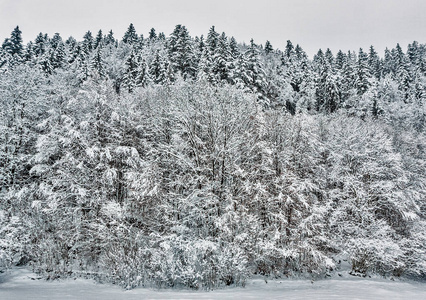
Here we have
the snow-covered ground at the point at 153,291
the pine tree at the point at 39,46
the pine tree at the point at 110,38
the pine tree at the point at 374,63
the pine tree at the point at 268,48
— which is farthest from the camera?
the pine tree at the point at 110,38

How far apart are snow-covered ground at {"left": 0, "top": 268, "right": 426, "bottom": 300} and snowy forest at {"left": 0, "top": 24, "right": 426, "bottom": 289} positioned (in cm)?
91

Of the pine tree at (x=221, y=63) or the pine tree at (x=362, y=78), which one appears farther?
the pine tree at (x=362, y=78)

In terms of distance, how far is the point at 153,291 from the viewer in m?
12.3

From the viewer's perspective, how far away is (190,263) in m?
13.7

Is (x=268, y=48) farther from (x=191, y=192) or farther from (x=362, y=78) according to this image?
(x=191, y=192)

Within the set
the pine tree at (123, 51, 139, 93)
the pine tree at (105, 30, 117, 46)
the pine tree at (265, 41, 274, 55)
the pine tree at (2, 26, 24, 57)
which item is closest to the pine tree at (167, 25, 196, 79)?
the pine tree at (123, 51, 139, 93)

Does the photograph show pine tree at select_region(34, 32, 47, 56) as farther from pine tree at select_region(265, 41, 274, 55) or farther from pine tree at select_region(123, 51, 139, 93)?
pine tree at select_region(265, 41, 274, 55)

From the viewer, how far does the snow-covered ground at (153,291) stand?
1055 centimetres

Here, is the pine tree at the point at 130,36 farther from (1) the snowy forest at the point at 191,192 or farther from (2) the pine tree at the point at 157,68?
(1) the snowy forest at the point at 191,192

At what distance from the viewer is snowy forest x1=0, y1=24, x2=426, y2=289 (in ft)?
48.9

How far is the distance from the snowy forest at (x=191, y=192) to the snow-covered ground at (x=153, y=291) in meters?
0.91

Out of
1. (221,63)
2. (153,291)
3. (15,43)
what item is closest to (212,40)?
(221,63)

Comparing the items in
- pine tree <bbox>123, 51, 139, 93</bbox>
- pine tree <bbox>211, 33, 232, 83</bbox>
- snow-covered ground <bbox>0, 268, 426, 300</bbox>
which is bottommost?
snow-covered ground <bbox>0, 268, 426, 300</bbox>

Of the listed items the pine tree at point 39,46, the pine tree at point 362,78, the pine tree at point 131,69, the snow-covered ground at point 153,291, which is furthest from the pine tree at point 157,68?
the pine tree at point 362,78
